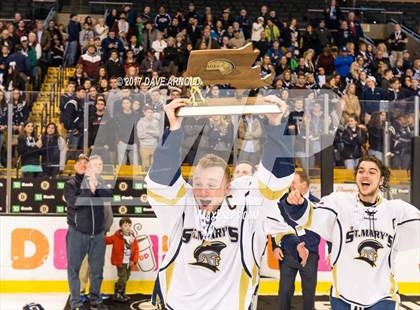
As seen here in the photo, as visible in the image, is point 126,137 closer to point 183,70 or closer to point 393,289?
point 183,70

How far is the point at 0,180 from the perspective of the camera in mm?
10641

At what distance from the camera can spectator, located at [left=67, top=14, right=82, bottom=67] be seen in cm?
1730

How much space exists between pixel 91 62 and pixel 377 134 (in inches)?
233

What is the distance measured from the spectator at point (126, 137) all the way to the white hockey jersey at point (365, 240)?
16.7 feet

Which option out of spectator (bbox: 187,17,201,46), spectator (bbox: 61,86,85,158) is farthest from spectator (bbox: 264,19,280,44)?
spectator (bbox: 61,86,85,158)

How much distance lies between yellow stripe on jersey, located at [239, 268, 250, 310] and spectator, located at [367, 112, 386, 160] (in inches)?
303

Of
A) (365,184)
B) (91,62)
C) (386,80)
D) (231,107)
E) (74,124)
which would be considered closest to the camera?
(231,107)

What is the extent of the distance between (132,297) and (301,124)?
3.42 metres

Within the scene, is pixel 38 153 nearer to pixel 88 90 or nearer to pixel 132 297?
pixel 88 90

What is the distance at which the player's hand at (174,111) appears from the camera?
330 cm

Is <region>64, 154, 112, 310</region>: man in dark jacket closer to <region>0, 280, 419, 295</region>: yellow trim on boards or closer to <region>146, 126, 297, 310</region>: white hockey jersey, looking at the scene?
<region>0, 280, 419, 295</region>: yellow trim on boards

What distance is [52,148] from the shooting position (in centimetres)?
1062

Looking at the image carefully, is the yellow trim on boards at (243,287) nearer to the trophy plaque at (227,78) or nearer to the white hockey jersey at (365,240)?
the trophy plaque at (227,78)

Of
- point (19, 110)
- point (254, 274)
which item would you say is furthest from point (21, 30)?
point (254, 274)
